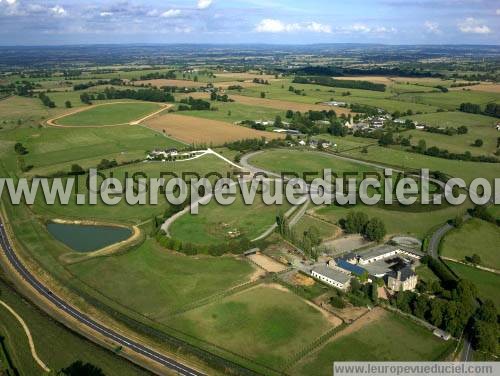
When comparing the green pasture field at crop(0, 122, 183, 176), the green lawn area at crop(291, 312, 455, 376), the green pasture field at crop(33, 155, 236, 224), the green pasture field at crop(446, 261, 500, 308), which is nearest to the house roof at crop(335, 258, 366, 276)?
the green lawn area at crop(291, 312, 455, 376)

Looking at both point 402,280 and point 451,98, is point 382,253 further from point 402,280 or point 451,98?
point 451,98

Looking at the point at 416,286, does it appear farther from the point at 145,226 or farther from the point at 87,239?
the point at 87,239

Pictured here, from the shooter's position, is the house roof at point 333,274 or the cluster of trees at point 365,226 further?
the cluster of trees at point 365,226

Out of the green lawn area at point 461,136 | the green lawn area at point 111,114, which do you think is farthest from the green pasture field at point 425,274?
the green lawn area at point 111,114

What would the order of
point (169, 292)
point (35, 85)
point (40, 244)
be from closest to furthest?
1. point (169, 292)
2. point (40, 244)
3. point (35, 85)

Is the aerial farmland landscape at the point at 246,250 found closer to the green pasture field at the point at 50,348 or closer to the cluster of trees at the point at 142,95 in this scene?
the green pasture field at the point at 50,348

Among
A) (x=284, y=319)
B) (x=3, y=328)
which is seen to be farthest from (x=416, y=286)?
(x=3, y=328)
